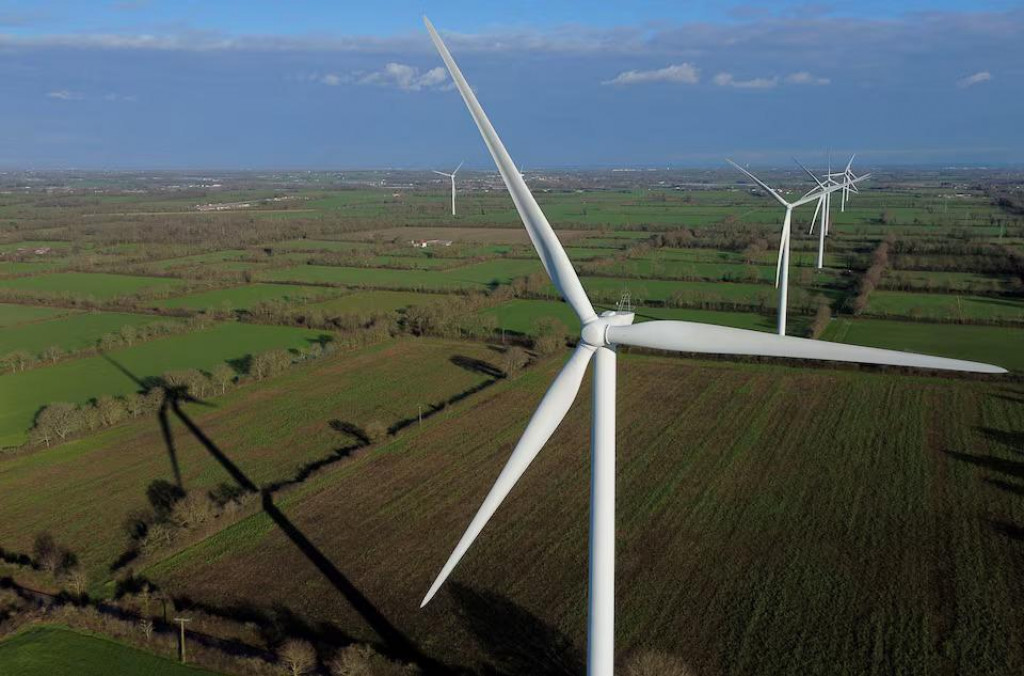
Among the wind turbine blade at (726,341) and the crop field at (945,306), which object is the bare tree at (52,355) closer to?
the wind turbine blade at (726,341)

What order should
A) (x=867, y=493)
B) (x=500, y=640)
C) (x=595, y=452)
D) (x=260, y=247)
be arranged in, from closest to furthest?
(x=595, y=452) < (x=500, y=640) < (x=867, y=493) < (x=260, y=247)

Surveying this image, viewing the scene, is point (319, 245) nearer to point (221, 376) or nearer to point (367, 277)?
point (367, 277)

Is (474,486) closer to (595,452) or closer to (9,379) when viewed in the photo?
(595,452)

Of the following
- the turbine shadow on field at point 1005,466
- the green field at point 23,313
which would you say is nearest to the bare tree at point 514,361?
Result: the turbine shadow on field at point 1005,466

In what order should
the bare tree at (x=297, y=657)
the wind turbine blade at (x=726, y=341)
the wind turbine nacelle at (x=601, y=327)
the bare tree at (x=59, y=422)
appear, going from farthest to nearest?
1. the bare tree at (x=59, y=422)
2. the bare tree at (x=297, y=657)
3. the wind turbine nacelle at (x=601, y=327)
4. the wind turbine blade at (x=726, y=341)

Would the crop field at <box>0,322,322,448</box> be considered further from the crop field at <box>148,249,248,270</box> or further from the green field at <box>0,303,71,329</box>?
the crop field at <box>148,249,248,270</box>

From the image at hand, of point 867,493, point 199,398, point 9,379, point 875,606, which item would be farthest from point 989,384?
point 9,379
